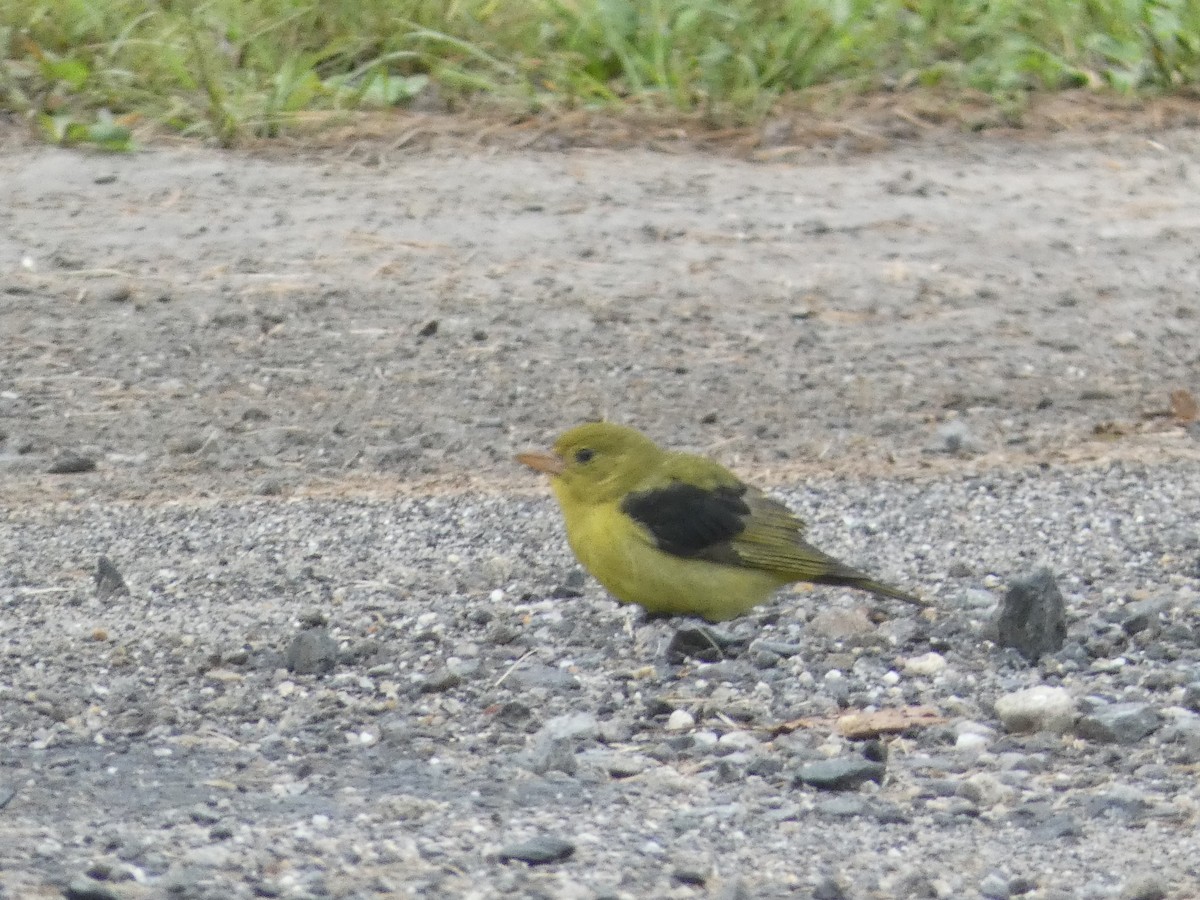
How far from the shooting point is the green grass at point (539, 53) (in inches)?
407

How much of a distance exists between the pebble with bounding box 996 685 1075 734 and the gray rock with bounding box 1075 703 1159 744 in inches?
1.6

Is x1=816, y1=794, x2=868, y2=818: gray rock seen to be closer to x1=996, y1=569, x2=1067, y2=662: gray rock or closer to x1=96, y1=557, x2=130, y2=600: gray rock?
x1=996, y1=569, x2=1067, y2=662: gray rock

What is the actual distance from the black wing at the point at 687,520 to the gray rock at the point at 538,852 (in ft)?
5.21

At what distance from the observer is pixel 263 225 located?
9211 millimetres

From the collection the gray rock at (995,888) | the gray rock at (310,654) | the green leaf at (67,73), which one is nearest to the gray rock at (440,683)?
the gray rock at (310,654)

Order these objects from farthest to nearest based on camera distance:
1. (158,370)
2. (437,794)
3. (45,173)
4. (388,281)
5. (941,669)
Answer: (45,173) < (388,281) < (158,370) < (941,669) < (437,794)

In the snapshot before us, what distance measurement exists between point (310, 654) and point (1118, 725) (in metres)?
1.88

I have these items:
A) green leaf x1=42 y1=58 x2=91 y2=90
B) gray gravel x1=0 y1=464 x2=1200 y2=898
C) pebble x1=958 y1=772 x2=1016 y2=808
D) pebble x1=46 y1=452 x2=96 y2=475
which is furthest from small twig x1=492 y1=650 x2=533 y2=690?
green leaf x1=42 y1=58 x2=91 y2=90

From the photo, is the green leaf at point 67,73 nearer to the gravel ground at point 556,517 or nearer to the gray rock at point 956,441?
the gravel ground at point 556,517

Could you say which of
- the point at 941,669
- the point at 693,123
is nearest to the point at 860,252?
the point at 693,123

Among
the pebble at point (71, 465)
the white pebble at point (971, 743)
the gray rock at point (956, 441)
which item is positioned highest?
the white pebble at point (971, 743)

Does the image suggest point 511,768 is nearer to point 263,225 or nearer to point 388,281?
point 388,281

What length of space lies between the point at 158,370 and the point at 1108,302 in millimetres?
3866

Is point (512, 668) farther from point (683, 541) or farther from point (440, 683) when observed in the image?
point (683, 541)
